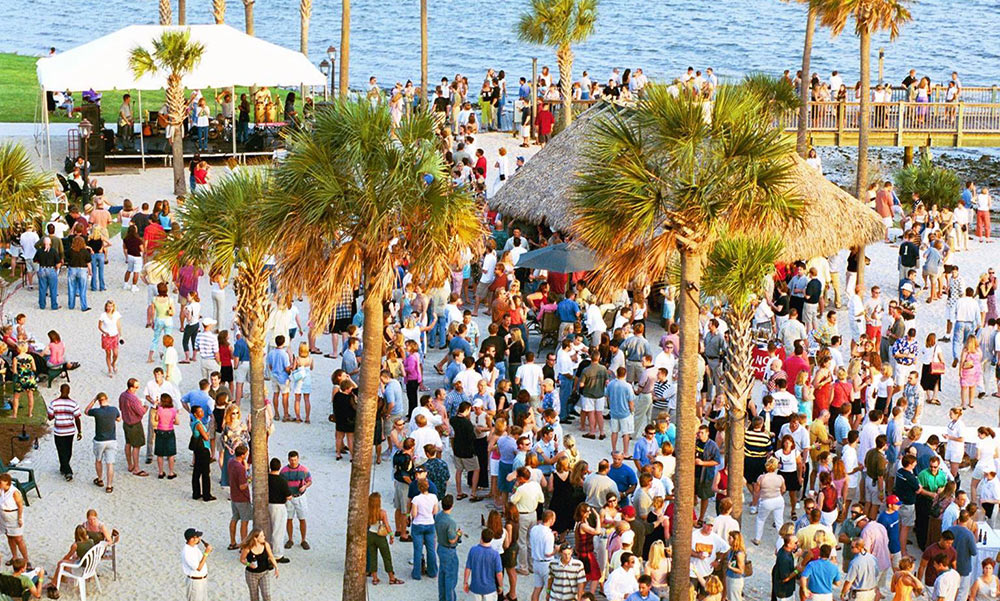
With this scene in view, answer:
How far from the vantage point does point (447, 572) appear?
15406mm

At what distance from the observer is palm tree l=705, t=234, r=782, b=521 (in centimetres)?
1612

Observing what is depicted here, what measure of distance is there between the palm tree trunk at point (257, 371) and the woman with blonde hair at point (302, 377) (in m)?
3.20

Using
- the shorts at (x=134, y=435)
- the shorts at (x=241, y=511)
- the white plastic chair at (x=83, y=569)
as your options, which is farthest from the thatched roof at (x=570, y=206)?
the white plastic chair at (x=83, y=569)

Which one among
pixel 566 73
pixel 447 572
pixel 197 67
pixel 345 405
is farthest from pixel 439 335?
pixel 566 73

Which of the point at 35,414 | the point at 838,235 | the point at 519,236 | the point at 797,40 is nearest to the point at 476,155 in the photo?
the point at 519,236

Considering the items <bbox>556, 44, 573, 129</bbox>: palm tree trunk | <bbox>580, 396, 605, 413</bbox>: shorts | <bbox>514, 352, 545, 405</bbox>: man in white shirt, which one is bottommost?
<bbox>580, 396, 605, 413</bbox>: shorts

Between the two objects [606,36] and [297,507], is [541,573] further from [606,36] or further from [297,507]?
[606,36]

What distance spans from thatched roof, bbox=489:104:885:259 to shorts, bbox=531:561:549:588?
9.83m

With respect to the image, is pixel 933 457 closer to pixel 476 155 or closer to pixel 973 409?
pixel 973 409

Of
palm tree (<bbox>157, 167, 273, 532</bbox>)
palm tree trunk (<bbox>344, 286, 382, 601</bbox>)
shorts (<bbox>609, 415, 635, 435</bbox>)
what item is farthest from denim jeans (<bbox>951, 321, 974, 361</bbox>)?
palm tree (<bbox>157, 167, 273, 532</bbox>)

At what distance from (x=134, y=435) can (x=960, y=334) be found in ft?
43.4

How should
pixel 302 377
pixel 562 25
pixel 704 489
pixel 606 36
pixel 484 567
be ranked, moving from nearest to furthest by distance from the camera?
pixel 484 567
pixel 704 489
pixel 302 377
pixel 562 25
pixel 606 36

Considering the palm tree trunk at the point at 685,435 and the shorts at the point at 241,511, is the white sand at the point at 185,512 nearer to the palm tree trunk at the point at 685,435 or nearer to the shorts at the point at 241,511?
the shorts at the point at 241,511

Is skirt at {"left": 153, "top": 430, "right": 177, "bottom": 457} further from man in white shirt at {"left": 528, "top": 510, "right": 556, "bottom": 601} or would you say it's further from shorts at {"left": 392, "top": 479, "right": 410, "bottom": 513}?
man in white shirt at {"left": 528, "top": 510, "right": 556, "bottom": 601}
